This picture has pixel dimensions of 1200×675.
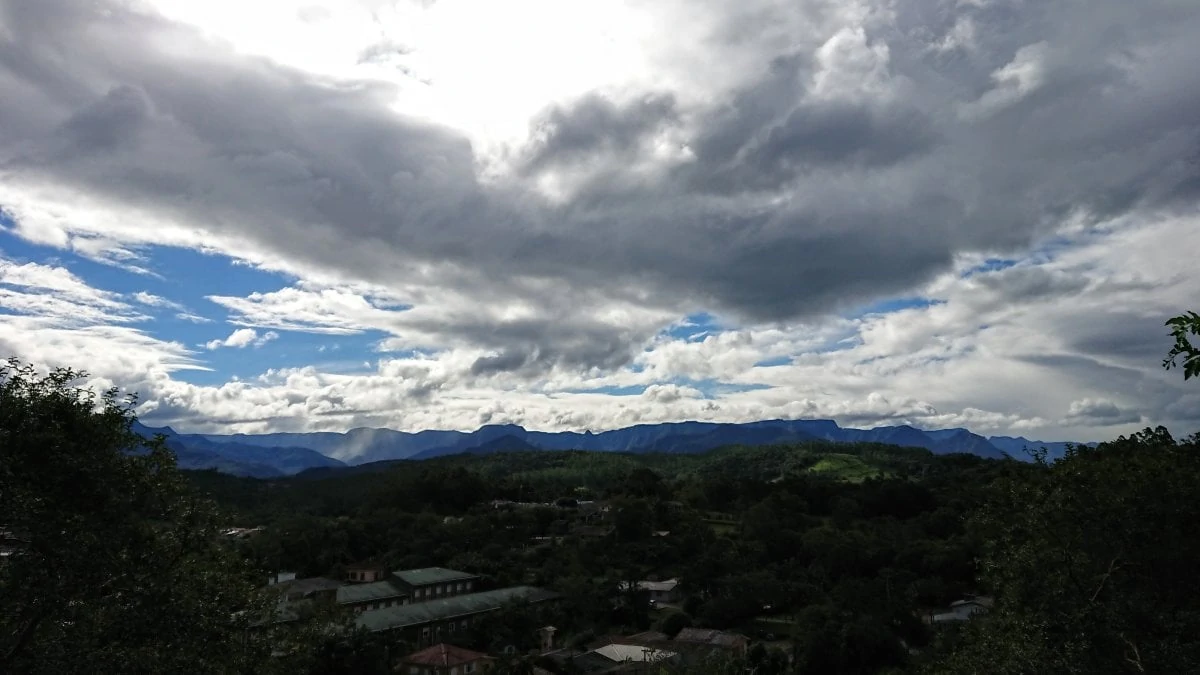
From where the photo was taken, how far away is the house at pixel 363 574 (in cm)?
→ 6556

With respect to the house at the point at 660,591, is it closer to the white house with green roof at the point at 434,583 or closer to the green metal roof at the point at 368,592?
the white house with green roof at the point at 434,583

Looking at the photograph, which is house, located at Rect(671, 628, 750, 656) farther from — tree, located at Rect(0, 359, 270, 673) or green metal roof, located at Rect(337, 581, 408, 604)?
tree, located at Rect(0, 359, 270, 673)

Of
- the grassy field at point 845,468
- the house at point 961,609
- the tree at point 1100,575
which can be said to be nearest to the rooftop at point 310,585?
the house at point 961,609

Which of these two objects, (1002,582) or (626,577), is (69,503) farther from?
(626,577)

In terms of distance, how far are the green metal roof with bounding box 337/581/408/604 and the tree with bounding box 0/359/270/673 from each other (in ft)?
135

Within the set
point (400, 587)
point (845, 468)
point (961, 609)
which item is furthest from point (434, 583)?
point (845, 468)

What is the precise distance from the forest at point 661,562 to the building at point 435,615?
8.30 ft

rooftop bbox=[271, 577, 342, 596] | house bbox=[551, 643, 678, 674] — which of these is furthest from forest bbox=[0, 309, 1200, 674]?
rooftop bbox=[271, 577, 342, 596]

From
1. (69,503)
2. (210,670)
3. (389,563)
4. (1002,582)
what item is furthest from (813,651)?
(389,563)

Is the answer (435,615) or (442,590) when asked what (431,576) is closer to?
(442,590)

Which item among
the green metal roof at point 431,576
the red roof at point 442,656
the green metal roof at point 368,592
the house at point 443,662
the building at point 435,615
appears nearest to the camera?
the house at point 443,662

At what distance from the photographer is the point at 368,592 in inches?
2253

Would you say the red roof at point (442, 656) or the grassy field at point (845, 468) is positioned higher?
the grassy field at point (845, 468)

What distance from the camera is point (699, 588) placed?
57.8 meters
